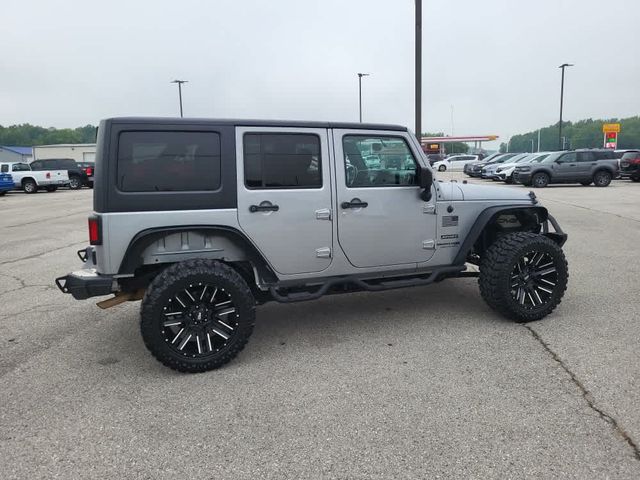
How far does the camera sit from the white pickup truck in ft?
85.2

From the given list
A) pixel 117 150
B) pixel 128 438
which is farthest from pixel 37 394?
pixel 117 150

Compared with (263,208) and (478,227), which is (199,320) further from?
(478,227)

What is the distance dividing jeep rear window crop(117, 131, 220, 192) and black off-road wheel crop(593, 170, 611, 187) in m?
23.2

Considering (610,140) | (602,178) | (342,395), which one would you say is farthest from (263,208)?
(610,140)

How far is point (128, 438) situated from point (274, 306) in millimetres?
2685

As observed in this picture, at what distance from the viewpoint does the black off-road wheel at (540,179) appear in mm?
22250

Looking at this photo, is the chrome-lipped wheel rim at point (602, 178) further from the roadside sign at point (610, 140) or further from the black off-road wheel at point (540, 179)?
the roadside sign at point (610, 140)

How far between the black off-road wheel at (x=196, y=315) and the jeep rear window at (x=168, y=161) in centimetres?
61

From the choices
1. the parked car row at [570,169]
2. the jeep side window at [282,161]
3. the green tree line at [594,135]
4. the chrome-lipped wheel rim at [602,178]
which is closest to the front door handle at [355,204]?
the jeep side window at [282,161]

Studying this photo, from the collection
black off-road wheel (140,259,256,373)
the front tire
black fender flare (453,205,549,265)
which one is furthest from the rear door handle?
the front tire

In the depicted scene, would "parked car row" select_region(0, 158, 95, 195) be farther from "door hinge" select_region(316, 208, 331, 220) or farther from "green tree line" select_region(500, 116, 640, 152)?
"green tree line" select_region(500, 116, 640, 152)

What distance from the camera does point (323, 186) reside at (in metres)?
4.11

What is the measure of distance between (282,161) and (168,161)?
2.92 feet

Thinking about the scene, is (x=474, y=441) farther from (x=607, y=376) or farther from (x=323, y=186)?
(x=323, y=186)
